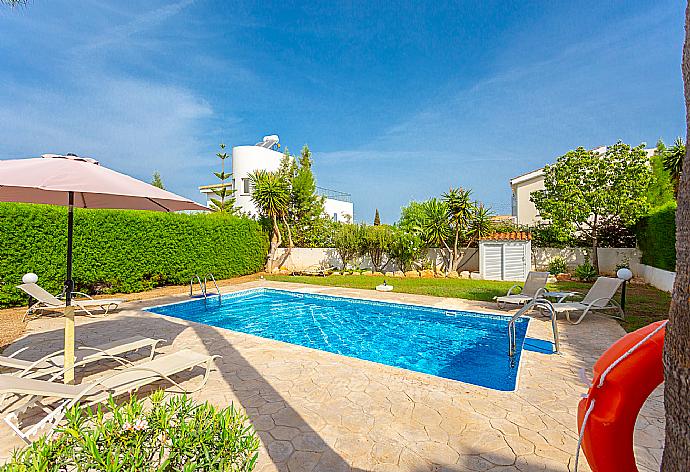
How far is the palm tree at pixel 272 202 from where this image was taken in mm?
21219

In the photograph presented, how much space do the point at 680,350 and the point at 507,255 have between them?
18098 millimetres

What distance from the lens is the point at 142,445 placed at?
217cm

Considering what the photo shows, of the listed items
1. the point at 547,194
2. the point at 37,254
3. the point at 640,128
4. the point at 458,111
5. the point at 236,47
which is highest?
the point at 236,47

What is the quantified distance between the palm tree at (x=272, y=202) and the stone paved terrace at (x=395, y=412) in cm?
1452

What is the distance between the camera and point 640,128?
18.6 m

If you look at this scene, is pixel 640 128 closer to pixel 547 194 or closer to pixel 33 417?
pixel 547 194

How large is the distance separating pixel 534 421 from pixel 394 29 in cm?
1628

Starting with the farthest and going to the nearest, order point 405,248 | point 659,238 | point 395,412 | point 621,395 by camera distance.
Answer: point 405,248, point 659,238, point 395,412, point 621,395

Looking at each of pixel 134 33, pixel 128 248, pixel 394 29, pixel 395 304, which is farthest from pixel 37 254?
pixel 394 29

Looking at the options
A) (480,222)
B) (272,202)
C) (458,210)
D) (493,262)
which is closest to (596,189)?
(480,222)

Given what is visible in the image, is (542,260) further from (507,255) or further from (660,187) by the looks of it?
(660,187)

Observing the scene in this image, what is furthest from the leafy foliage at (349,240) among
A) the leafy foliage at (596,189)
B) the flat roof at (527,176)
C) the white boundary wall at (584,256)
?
the flat roof at (527,176)

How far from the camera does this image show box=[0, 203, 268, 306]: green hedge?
36.8 feet

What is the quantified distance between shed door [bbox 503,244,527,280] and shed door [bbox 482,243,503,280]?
223 millimetres
